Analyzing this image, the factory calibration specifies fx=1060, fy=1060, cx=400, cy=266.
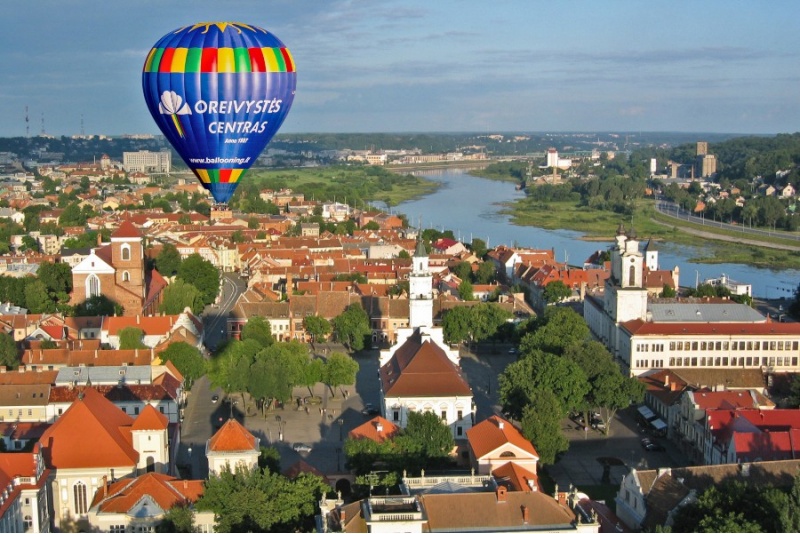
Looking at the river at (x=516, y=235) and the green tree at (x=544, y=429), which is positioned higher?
the green tree at (x=544, y=429)

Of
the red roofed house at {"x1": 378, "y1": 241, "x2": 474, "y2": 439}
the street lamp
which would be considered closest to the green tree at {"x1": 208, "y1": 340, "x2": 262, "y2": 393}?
the street lamp

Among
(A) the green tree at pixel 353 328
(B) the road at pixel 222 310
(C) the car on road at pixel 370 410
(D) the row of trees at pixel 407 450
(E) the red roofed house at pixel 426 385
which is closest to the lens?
(D) the row of trees at pixel 407 450

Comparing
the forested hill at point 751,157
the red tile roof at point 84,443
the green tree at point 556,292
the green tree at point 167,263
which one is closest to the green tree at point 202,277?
the green tree at point 167,263

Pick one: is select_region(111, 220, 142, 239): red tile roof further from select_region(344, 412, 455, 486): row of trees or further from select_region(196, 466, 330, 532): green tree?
select_region(196, 466, 330, 532): green tree

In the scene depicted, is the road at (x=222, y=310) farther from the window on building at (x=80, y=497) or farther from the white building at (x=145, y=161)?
the white building at (x=145, y=161)

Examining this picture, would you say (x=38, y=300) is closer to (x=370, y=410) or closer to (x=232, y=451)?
(x=370, y=410)

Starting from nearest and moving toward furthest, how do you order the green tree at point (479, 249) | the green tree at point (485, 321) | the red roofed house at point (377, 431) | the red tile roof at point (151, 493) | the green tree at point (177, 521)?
the green tree at point (177, 521), the red tile roof at point (151, 493), the red roofed house at point (377, 431), the green tree at point (485, 321), the green tree at point (479, 249)

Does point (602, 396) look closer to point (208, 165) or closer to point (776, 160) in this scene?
point (208, 165)
